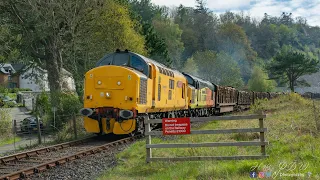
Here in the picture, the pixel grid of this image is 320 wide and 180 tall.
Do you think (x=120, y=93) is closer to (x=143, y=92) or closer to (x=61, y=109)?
(x=143, y=92)

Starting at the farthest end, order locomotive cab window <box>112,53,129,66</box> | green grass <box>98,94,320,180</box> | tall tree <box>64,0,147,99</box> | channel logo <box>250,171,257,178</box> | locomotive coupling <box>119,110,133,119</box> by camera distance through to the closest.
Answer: tall tree <box>64,0,147,99</box>, locomotive cab window <box>112,53,129,66</box>, locomotive coupling <box>119,110,133,119</box>, green grass <box>98,94,320,180</box>, channel logo <box>250,171,257,178</box>

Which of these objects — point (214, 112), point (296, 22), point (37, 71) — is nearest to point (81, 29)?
point (37, 71)

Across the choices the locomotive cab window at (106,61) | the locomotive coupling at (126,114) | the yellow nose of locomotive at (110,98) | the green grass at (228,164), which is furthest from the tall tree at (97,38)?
the green grass at (228,164)

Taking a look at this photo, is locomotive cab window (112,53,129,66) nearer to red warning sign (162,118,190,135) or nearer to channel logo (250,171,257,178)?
red warning sign (162,118,190,135)

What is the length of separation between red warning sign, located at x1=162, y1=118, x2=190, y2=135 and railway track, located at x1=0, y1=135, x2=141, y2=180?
11.2 ft

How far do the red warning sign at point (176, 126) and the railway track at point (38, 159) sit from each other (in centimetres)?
341

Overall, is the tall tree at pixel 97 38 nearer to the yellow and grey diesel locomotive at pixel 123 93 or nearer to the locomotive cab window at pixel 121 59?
the locomotive cab window at pixel 121 59

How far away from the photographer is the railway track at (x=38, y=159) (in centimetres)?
947

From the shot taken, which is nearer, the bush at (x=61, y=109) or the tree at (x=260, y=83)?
the bush at (x=61, y=109)

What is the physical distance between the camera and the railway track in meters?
9.47

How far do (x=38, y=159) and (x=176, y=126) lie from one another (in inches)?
196

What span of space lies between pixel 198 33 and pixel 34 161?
108 metres

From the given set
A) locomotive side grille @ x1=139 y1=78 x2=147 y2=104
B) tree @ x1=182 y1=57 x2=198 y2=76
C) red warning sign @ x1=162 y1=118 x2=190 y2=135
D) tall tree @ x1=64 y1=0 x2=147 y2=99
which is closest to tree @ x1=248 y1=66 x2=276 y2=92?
tree @ x1=182 y1=57 x2=198 y2=76

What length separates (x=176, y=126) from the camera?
32.1ft
